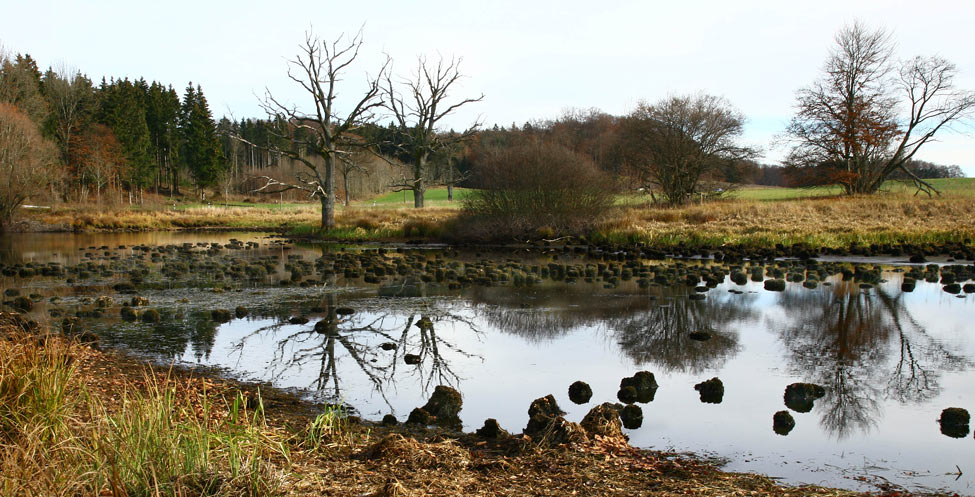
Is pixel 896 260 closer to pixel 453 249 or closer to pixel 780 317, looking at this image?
pixel 780 317

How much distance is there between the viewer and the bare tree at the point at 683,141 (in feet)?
136

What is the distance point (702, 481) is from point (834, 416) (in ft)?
9.28

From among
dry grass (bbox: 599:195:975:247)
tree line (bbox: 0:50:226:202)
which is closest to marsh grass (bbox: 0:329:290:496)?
dry grass (bbox: 599:195:975:247)

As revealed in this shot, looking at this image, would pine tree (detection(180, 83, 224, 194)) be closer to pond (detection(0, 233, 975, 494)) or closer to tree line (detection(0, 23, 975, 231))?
tree line (detection(0, 23, 975, 231))

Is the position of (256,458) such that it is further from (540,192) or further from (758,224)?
(758,224)

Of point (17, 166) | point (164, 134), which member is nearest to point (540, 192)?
point (17, 166)

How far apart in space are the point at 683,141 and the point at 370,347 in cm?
3466

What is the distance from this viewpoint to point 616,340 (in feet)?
36.0

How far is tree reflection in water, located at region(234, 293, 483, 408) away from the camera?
28.8 ft

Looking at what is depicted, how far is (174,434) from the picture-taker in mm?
4605

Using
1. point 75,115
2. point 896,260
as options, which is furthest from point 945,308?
point 75,115

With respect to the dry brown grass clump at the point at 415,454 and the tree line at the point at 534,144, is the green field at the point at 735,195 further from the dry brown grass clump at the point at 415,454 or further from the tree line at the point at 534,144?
the dry brown grass clump at the point at 415,454

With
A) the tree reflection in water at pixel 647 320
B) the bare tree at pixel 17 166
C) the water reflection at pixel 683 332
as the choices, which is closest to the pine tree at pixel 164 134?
the bare tree at pixel 17 166

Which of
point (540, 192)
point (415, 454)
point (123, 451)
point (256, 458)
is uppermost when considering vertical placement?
point (540, 192)
